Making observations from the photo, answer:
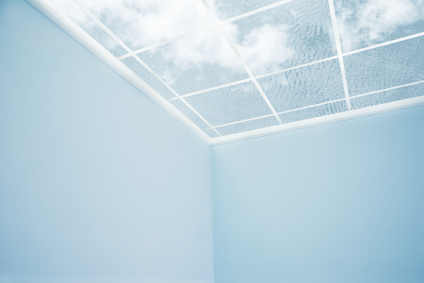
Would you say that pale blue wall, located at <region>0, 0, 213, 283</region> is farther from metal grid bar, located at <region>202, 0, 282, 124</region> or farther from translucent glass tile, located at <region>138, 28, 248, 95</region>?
metal grid bar, located at <region>202, 0, 282, 124</region>

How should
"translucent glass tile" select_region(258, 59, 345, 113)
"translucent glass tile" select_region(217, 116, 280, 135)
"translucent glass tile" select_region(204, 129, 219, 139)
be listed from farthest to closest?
1. "translucent glass tile" select_region(204, 129, 219, 139)
2. "translucent glass tile" select_region(217, 116, 280, 135)
3. "translucent glass tile" select_region(258, 59, 345, 113)

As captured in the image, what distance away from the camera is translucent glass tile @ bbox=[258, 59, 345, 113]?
11.1ft

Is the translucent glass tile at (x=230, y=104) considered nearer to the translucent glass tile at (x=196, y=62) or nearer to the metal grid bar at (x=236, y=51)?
the metal grid bar at (x=236, y=51)

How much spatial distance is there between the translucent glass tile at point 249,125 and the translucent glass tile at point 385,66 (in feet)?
3.78

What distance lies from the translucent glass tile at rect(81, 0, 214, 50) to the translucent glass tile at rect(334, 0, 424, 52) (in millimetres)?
1200

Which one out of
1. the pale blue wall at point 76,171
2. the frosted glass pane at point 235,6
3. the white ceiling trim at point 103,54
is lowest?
the pale blue wall at point 76,171

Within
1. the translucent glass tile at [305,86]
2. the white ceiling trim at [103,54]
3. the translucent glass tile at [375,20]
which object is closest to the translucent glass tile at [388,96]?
the translucent glass tile at [305,86]

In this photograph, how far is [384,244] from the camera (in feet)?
11.6

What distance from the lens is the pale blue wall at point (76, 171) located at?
2.00 m

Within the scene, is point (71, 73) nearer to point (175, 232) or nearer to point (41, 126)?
point (41, 126)

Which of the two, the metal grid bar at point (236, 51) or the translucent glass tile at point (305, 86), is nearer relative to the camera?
the metal grid bar at point (236, 51)

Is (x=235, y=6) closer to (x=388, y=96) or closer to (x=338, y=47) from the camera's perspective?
(x=338, y=47)

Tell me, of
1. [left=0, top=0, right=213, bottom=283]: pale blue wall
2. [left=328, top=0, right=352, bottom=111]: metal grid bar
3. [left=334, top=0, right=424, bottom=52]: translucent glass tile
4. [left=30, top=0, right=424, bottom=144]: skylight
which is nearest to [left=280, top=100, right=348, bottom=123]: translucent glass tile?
[left=30, top=0, right=424, bottom=144]: skylight

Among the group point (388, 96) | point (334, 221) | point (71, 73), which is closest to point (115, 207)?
point (71, 73)
